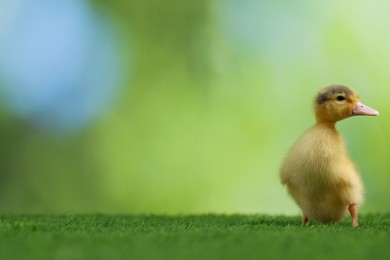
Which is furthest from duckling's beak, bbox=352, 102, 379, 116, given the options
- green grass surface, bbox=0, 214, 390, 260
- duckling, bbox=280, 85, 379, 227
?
green grass surface, bbox=0, 214, 390, 260

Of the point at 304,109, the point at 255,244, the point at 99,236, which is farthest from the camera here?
the point at 304,109

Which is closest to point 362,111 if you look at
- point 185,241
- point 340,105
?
point 340,105

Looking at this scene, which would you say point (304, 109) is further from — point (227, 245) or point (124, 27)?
point (227, 245)

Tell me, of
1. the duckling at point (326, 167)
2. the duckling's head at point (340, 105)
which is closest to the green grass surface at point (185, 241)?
the duckling at point (326, 167)

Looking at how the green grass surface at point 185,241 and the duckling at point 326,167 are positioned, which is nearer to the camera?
the green grass surface at point 185,241

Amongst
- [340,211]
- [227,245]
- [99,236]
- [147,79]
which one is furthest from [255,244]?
[147,79]

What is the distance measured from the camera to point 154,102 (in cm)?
606

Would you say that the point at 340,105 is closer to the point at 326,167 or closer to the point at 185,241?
the point at 326,167

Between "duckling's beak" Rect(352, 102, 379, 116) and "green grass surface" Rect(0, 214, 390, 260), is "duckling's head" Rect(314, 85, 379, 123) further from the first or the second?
"green grass surface" Rect(0, 214, 390, 260)

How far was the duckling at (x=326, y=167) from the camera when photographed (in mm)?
3361

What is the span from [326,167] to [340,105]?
288mm

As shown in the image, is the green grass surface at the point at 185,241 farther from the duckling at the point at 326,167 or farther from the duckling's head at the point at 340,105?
the duckling's head at the point at 340,105

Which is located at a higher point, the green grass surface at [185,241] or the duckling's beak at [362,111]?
the duckling's beak at [362,111]

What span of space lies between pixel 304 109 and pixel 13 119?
2.12m
